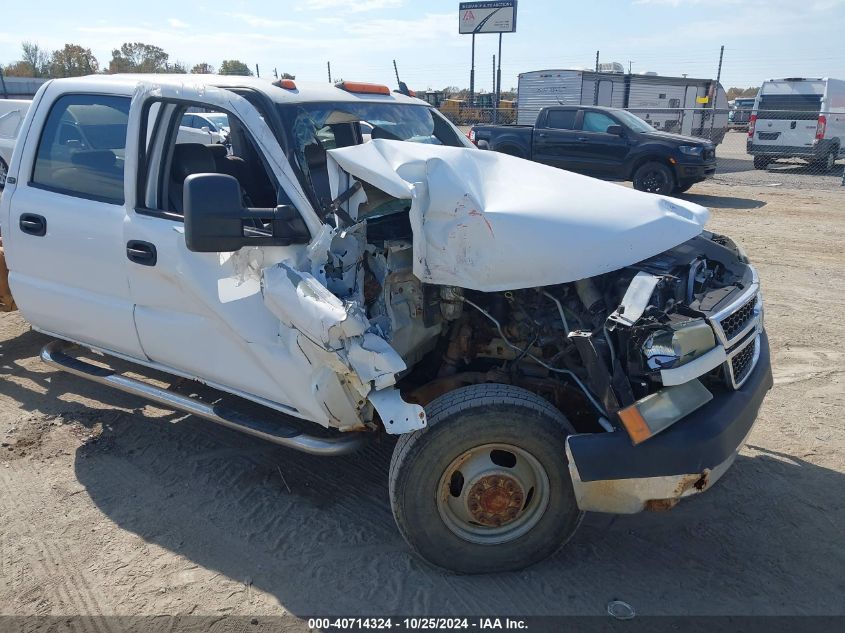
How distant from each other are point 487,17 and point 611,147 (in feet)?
45.7

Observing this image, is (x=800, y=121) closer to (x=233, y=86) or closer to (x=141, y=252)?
(x=233, y=86)

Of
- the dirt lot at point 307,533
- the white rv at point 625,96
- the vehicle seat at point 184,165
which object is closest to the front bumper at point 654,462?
the dirt lot at point 307,533

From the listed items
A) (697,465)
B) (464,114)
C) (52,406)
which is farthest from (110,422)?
(464,114)

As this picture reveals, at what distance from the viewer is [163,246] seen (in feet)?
11.2

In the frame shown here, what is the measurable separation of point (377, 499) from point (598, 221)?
186 centimetres

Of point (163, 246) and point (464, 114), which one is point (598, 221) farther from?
point (464, 114)

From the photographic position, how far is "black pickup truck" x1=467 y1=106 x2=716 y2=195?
13.3 m

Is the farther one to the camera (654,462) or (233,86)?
(233,86)

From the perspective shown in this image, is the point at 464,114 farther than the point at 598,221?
Yes

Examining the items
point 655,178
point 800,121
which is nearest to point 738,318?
point 655,178

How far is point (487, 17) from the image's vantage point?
25438mm

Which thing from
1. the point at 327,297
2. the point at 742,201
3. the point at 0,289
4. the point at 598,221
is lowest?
the point at 742,201

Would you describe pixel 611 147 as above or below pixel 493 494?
above

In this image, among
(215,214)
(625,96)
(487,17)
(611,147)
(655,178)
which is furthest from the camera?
(487,17)
